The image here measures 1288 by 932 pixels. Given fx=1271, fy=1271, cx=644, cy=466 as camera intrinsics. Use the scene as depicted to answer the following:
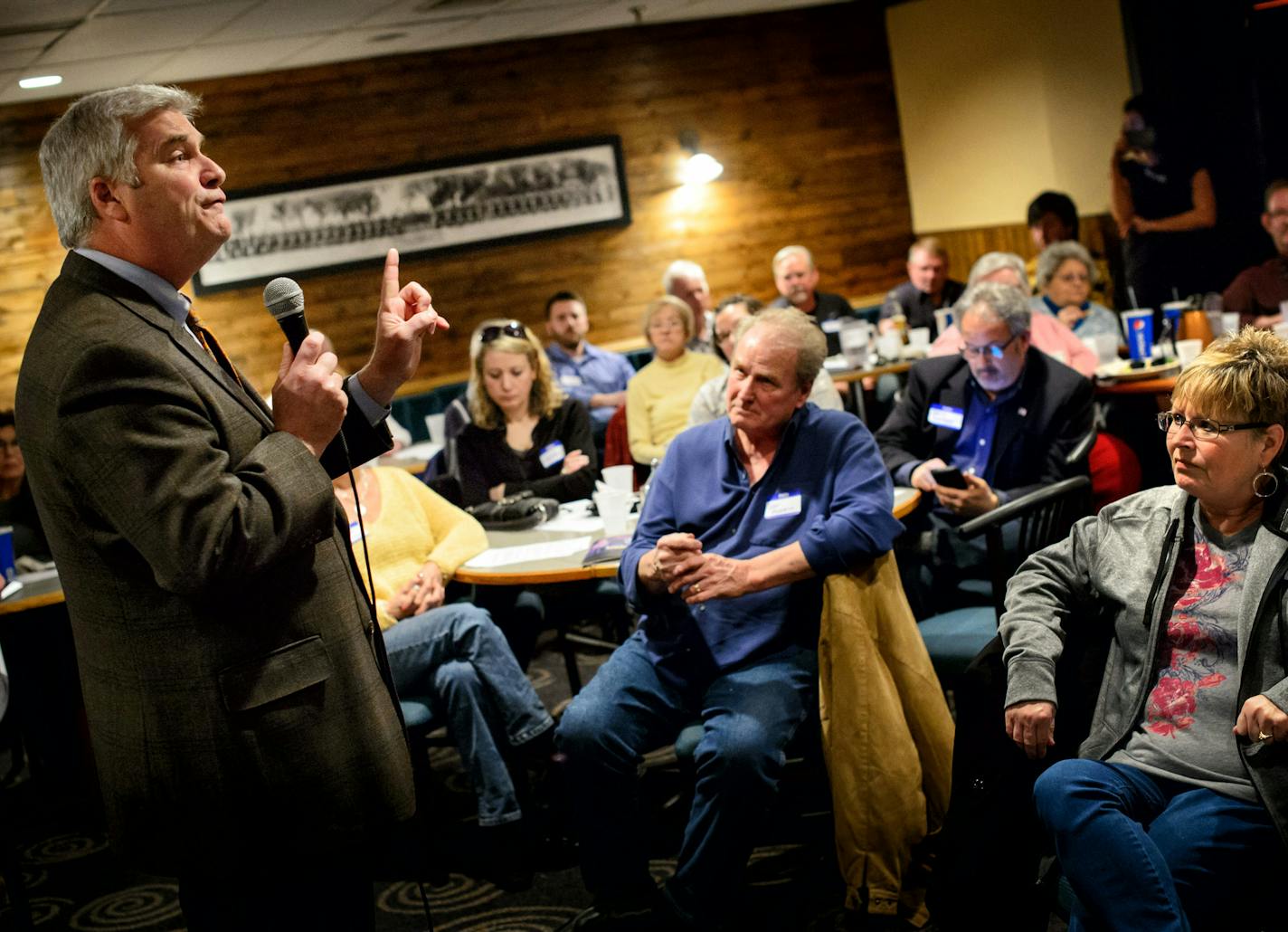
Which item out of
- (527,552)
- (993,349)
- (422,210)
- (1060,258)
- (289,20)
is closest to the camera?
(527,552)

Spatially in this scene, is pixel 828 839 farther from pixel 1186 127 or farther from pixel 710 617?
pixel 1186 127

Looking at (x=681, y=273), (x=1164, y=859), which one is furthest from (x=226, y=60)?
(x=1164, y=859)

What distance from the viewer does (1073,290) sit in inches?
224

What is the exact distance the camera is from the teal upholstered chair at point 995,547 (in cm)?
301

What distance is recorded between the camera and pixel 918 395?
4.17 m

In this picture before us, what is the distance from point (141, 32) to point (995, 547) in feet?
15.7

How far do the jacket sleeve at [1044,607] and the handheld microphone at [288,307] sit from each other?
1.30 m

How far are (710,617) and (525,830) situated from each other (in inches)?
38.9

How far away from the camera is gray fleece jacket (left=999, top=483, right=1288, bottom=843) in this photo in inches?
79.9

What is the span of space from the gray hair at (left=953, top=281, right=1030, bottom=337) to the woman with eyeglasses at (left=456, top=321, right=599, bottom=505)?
1.44m

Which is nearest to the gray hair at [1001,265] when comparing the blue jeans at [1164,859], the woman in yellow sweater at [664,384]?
the woman in yellow sweater at [664,384]

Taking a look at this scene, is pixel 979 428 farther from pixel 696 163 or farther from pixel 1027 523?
pixel 696 163

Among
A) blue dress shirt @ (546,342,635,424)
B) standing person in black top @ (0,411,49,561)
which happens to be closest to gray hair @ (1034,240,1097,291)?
blue dress shirt @ (546,342,635,424)

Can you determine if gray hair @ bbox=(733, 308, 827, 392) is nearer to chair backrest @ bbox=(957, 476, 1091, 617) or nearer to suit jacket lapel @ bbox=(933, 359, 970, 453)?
chair backrest @ bbox=(957, 476, 1091, 617)
